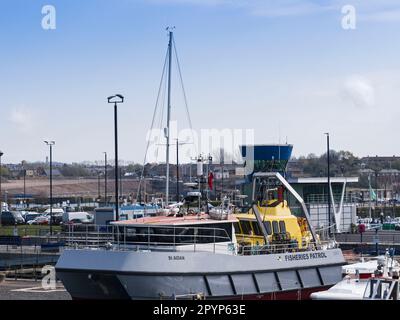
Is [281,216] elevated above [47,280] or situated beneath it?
elevated above

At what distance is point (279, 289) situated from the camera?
81.4 ft

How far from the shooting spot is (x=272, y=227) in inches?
1045

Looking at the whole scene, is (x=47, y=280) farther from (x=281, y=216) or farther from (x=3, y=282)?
(x=281, y=216)

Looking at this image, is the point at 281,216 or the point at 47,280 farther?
the point at 47,280

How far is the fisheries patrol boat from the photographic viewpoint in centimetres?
2200

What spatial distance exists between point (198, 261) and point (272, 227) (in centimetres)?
464

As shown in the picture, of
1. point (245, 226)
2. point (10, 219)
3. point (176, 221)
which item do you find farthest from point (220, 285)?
point (10, 219)

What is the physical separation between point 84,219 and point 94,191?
89126 millimetres

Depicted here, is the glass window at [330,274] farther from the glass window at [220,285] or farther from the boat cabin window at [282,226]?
the glass window at [220,285]

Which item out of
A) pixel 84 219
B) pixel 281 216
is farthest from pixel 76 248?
pixel 84 219

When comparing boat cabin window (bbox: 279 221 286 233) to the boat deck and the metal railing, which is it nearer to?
the metal railing

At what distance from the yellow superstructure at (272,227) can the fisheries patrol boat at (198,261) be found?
3 centimetres

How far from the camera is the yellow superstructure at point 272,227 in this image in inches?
1033
